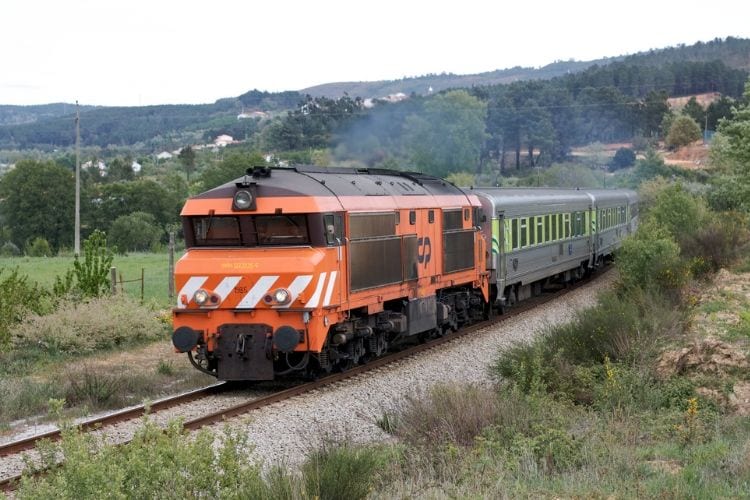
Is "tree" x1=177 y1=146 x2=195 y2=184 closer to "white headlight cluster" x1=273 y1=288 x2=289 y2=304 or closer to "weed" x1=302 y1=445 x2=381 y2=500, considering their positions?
"white headlight cluster" x1=273 y1=288 x2=289 y2=304

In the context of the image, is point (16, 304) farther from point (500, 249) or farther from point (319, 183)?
point (500, 249)

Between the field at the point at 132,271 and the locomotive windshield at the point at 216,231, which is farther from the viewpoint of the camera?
the field at the point at 132,271

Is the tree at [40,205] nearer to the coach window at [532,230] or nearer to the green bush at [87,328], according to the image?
the coach window at [532,230]

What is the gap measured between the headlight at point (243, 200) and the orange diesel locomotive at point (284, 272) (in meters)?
0.01

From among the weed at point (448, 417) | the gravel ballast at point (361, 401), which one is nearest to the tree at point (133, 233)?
the gravel ballast at point (361, 401)

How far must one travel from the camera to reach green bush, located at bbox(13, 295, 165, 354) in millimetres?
18234

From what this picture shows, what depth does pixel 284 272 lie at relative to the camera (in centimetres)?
1353

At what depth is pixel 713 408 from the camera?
38.8ft

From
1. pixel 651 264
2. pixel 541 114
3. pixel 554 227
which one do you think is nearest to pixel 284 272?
pixel 651 264

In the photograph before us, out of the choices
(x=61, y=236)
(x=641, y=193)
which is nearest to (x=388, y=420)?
(x=641, y=193)

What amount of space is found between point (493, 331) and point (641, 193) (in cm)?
4328

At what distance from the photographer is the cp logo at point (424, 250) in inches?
680

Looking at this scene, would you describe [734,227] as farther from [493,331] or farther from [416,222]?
[416,222]

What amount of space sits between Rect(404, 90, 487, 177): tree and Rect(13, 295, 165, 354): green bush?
13.0 metres
